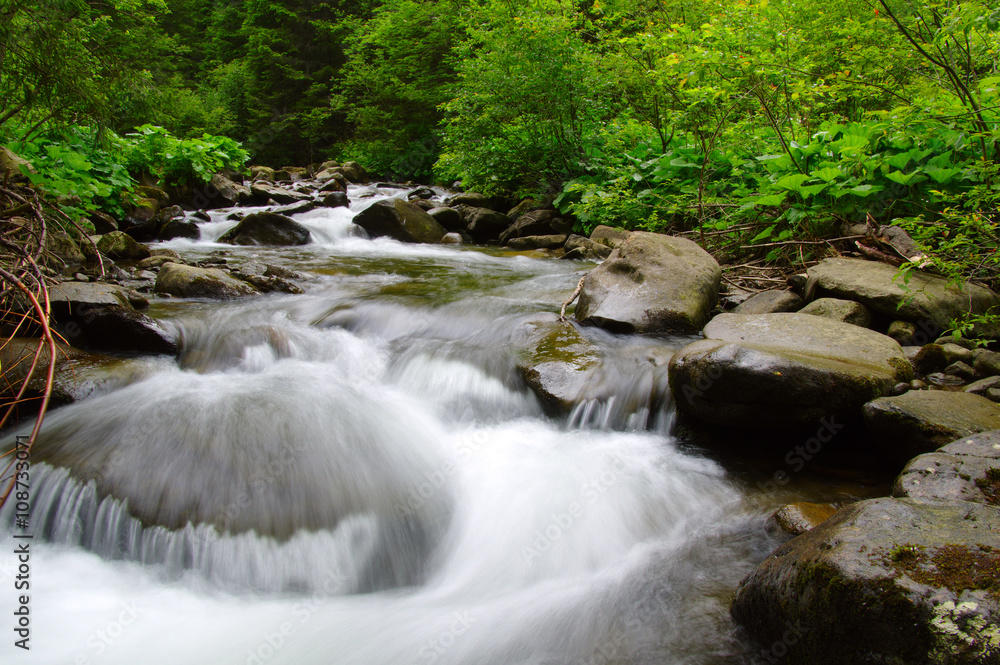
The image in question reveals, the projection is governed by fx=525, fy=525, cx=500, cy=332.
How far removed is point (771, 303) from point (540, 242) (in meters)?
5.50

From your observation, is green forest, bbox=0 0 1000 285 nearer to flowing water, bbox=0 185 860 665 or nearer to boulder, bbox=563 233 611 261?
boulder, bbox=563 233 611 261

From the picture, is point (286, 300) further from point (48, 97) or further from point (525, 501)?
point (525, 501)

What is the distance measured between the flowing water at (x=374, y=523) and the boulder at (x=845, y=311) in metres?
1.07

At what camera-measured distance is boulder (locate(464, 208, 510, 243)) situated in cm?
1098

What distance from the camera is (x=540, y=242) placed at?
9.70 meters

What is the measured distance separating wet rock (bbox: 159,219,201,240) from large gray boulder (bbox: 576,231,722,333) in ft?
25.0

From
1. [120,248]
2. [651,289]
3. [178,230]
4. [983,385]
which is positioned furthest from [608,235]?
[178,230]

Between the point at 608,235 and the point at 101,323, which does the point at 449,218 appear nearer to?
the point at 608,235

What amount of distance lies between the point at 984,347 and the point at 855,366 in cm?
126

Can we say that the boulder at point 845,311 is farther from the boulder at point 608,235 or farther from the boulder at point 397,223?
the boulder at point 397,223

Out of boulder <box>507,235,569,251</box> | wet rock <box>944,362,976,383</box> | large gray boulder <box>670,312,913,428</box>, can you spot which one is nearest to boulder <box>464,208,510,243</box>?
boulder <box>507,235,569,251</box>

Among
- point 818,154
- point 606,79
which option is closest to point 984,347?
point 818,154

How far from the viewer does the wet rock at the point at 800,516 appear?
2332 millimetres

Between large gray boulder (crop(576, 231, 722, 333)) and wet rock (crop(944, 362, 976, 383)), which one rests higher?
large gray boulder (crop(576, 231, 722, 333))
